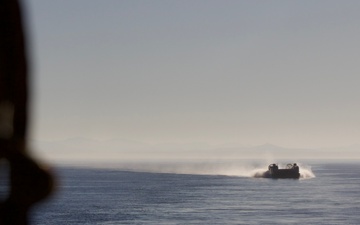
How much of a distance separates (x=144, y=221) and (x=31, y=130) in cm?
9095

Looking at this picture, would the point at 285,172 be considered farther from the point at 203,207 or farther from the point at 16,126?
the point at 16,126

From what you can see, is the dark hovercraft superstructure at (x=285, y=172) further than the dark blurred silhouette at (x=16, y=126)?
Yes

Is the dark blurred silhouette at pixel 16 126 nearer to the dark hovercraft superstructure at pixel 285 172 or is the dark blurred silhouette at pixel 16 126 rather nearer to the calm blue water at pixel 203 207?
the calm blue water at pixel 203 207

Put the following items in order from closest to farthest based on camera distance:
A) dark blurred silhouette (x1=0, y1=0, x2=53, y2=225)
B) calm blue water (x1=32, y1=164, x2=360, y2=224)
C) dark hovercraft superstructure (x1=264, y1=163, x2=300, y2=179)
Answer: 1. dark blurred silhouette (x1=0, y1=0, x2=53, y2=225)
2. calm blue water (x1=32, y1=164, x2=360, y2=224)
3. dark hovercraft superstructure (x1=264, y1=163, x2=300, y2=179)

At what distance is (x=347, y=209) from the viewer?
108 meters

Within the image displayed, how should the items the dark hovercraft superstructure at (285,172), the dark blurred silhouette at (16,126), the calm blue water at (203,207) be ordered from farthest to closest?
1. the dark hovercraft superstructure at (285,172)
2. the calm blue water at (203,207)
3. the dark blurred silhouette at (16,126)

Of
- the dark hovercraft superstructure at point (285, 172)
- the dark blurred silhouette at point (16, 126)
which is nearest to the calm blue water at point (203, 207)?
the dark hovercraft superstructure at point (285, 172)

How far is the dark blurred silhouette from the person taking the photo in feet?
3.56

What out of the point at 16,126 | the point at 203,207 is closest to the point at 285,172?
the point at 203,207

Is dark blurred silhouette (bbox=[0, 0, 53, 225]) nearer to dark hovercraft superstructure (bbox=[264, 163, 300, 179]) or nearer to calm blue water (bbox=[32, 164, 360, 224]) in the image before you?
calm blue water (bbox=[32, 164, 360, 224])

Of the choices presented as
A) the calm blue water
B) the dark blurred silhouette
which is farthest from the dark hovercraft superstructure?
the dark blurred silhouette

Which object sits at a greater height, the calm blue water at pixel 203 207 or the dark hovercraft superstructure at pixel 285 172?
the dark hovercraft superstructure at pixel 285 172

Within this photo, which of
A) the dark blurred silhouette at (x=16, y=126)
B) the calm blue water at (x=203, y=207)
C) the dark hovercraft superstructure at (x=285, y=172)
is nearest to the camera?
the dark blurred silhouette at (x=16, y=126)

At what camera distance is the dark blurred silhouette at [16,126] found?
3.56ft
